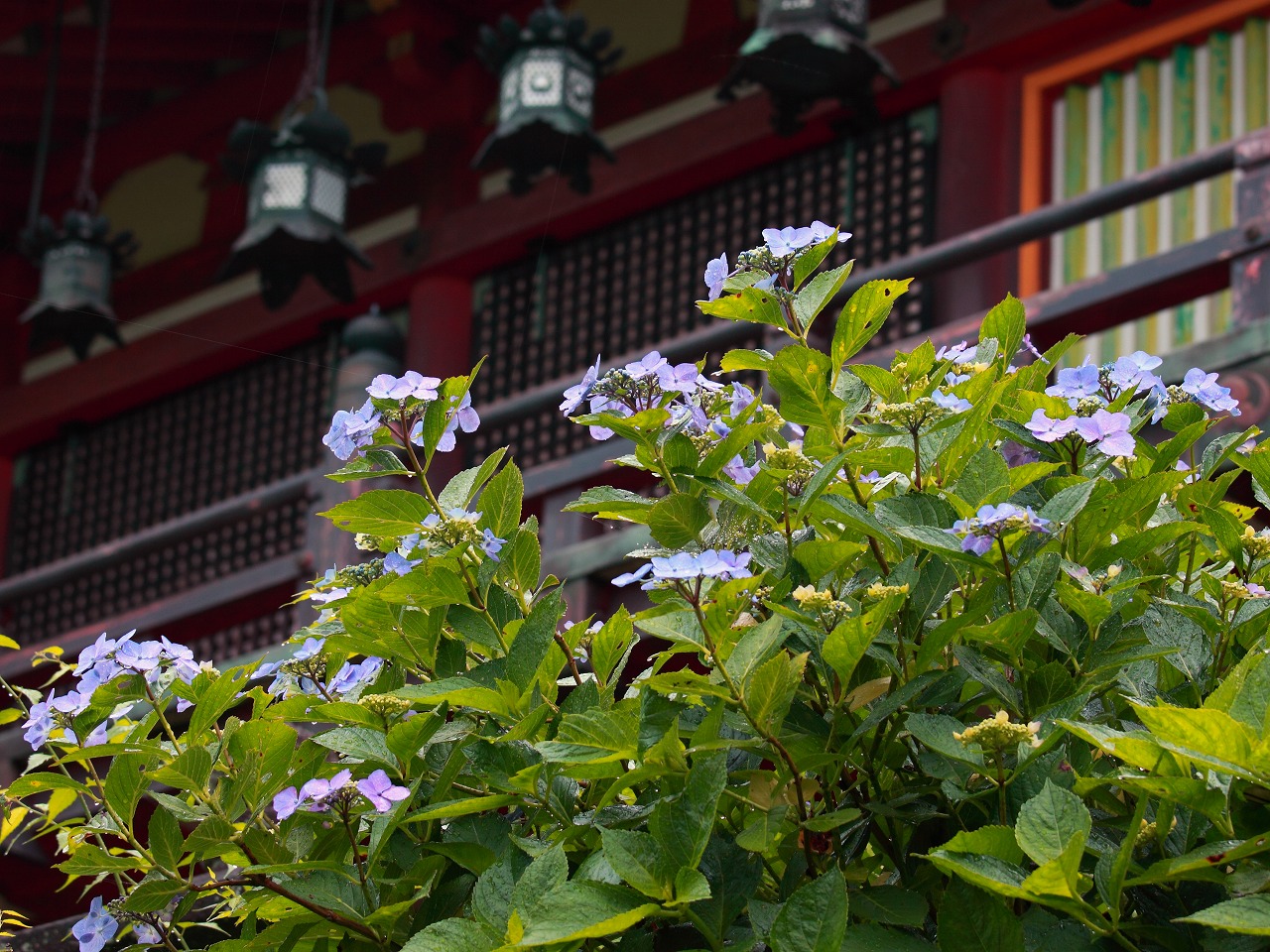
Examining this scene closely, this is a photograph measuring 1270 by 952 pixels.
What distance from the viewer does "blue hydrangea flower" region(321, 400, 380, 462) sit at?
1.36 metres

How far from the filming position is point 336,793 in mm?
1343

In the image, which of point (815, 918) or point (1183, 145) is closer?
point (815, 918)

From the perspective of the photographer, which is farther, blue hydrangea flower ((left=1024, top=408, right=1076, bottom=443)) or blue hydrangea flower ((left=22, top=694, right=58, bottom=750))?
blue hydrangea flower ((left=22, top=694, right=58, bottom=750))

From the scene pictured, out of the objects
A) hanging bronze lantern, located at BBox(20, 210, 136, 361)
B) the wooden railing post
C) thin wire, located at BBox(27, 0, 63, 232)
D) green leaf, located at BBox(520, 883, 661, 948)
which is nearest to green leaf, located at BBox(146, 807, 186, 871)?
green leaf, located at BBox(520, 883, 661, 948)

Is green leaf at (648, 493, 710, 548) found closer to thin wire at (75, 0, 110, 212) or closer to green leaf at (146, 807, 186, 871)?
green leaf at (146, 807, 186, 871)

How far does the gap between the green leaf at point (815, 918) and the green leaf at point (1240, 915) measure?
22cm

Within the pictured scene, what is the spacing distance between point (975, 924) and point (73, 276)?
18.9ft

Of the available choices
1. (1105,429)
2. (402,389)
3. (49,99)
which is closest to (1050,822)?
(1105,429)

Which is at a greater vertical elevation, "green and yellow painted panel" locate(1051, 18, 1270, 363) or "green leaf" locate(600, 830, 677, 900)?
"green and yellow painted panel" locate(1051, 18, 1270, 363)

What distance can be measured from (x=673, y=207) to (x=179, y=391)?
2.44m

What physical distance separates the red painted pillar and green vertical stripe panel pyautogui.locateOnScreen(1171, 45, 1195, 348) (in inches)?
19.4

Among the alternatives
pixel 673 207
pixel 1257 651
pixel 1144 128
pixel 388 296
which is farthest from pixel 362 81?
pixel 1257 651

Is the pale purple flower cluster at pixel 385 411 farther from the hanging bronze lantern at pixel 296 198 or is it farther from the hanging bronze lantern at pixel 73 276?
the hanging bronze lantern at pixel 73 276

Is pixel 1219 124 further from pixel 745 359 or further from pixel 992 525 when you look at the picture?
pixel 992 525
